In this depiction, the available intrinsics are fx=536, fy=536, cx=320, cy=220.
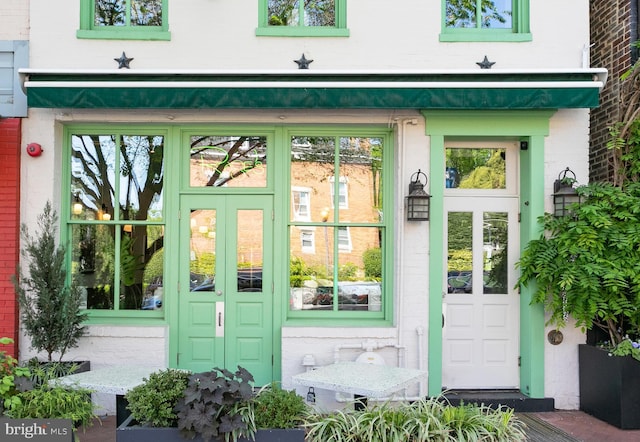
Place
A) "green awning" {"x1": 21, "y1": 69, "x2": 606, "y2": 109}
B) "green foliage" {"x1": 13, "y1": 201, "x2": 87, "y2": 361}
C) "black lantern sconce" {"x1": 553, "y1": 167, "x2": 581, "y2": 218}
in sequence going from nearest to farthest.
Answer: "green foliage" {"x1": 13, "y1": 201, "x2": 87, "y2": 361}
"green awning" {"x1": 21, "y1": 69, "x2": 606, "y2": 109}
"black lantern sconce" {"x1": 553, "y1": 167, "x2": 581, "y2": 218}

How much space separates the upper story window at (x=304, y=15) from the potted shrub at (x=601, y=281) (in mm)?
3398

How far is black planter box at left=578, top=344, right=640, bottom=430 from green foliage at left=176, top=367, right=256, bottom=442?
3.91m

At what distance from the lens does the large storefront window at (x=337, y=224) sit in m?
6.43

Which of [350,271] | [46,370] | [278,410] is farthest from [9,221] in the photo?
[278,410]

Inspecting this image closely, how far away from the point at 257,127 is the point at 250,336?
8.11 feet

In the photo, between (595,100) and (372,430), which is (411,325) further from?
(595,100)

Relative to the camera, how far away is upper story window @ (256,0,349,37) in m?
6.29

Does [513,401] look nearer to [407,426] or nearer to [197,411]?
[407,426]

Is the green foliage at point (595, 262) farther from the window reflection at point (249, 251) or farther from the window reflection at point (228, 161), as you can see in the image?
the window reflection at point (228, 161)

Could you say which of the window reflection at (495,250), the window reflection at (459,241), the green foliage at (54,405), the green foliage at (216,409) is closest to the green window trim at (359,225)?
the window reflection at (459,241)

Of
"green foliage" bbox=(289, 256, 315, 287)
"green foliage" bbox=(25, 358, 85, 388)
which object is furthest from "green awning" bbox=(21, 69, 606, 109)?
"green foliage" bbox=(25, 358, 85, 388)

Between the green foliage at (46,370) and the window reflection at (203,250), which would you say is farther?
the window reflection at (203,250)

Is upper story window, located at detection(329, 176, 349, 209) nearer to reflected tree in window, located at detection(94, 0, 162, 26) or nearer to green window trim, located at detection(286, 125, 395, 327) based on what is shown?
green window trim, located at detection(286, 125, 395, 327)

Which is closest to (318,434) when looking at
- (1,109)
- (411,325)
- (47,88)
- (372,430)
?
(372,430)
